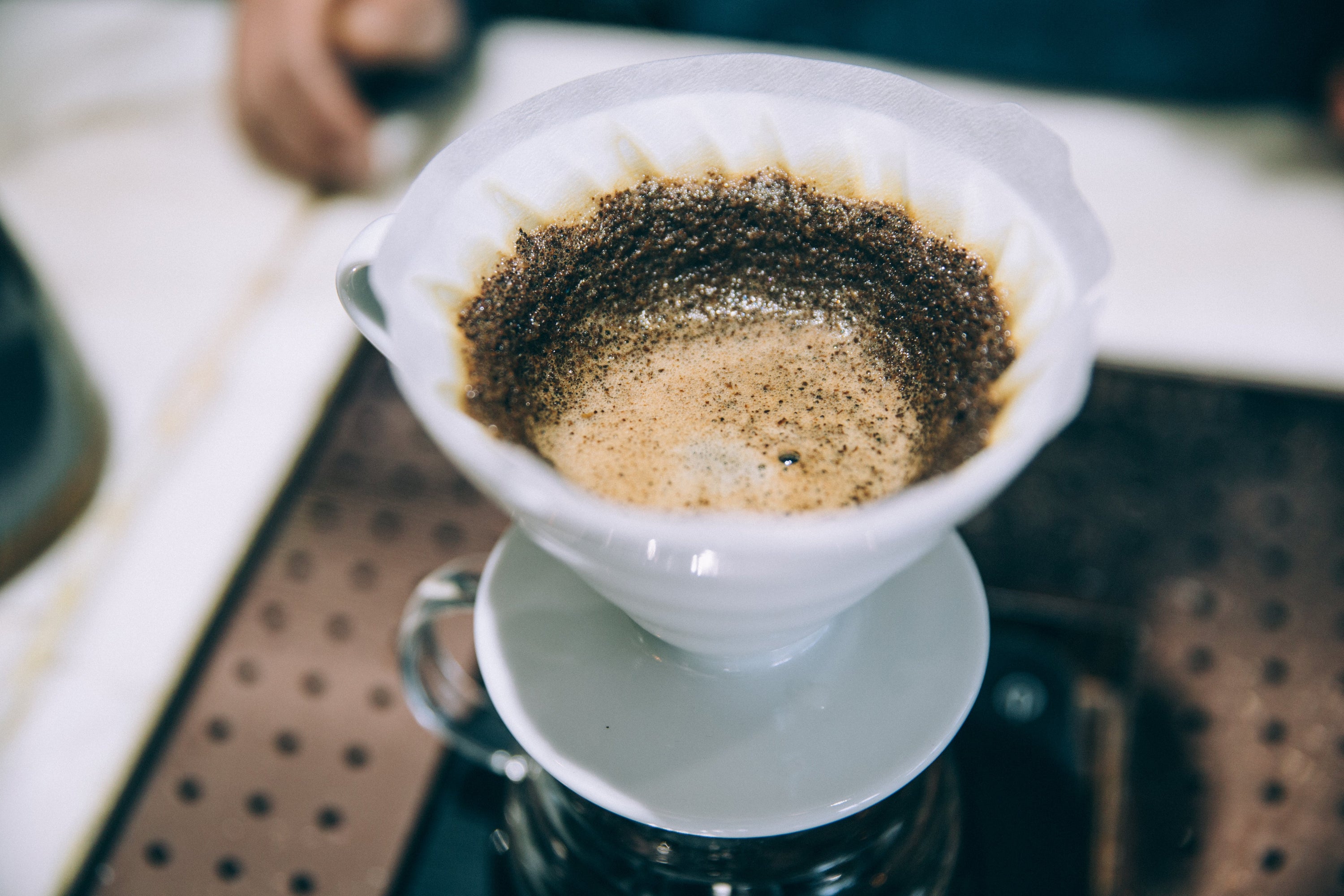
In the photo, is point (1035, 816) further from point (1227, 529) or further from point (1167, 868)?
point (1227, 529)

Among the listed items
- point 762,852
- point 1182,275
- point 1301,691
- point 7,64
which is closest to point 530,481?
point 762,852

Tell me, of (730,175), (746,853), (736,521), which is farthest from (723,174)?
(746,853)

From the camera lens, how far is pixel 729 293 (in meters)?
0.35

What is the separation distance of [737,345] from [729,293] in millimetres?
21

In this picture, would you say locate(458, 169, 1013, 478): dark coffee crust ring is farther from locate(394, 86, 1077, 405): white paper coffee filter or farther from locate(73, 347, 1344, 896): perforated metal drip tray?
locate(73, 347, 1344, 896): perforated metal drip tray

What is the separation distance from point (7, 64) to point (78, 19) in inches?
3.5

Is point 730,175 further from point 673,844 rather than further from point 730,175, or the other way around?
point 673,844

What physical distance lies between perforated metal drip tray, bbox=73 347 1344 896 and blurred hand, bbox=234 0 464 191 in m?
0.29

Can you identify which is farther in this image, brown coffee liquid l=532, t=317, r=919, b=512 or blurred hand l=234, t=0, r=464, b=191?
blurred hand l=234, t=0, r=464, b=191

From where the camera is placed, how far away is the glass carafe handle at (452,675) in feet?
1.31

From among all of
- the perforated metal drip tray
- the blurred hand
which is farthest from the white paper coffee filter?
the blurred hand

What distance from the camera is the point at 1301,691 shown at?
52 cm

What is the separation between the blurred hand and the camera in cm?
79

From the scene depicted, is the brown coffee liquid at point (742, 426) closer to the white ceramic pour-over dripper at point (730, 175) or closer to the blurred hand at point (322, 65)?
the white ceramic pour-over dripper at point (730, 175)
